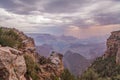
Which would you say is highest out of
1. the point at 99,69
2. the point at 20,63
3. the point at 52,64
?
the point at 20,63

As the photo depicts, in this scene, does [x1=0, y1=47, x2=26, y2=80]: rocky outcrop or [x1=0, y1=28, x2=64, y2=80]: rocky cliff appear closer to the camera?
[x1=0, y1=47, x2=26, y2=80]: rocky outcrop

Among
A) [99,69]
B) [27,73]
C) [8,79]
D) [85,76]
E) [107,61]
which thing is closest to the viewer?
[8,79]

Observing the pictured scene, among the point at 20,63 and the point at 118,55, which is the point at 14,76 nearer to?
the point at 20,63

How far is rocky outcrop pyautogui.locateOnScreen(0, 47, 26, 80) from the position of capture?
32.5 meters

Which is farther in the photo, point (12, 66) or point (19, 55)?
point (19, 55)

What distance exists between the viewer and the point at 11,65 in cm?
3453

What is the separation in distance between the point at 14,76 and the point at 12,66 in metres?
1.41

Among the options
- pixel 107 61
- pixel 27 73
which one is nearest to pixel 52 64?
pixel 27 73

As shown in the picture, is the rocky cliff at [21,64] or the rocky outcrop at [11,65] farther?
the rocky cliff at [21,64]

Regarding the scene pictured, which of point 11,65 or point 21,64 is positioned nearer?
point 11,65

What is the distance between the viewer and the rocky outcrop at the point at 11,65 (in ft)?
107

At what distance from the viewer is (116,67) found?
155625mm

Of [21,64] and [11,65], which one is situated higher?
[11,65]

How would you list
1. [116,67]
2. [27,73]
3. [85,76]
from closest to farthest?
1. [27,73]
2. [85,76]
3. [116,67]
